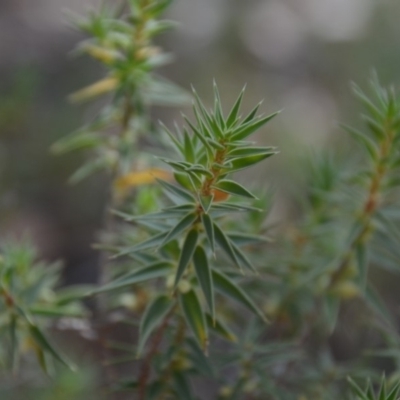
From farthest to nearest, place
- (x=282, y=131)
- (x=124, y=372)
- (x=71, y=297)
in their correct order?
(x=282, y=131)
(x=124, y=372)
(x=71, y=297)

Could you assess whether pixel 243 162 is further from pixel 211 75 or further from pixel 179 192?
pixel 211 75

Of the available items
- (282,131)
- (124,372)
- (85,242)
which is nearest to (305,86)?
(282,131)

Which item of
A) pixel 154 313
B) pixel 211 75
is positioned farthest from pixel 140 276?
pixel 211 75

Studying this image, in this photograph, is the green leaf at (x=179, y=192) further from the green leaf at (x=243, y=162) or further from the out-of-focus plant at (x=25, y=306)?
the out-of-focus plant at (x=25, y=306)

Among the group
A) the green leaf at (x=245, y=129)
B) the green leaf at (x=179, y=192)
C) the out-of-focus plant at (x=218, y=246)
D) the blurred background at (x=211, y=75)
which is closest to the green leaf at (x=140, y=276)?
the out-of-focus plant at (x=218, y=246)

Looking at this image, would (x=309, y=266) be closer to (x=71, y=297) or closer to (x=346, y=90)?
(x=71, y=297)

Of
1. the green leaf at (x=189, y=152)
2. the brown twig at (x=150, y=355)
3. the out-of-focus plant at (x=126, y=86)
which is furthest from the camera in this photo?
the out-of-focus plant at (x=126, y=86)

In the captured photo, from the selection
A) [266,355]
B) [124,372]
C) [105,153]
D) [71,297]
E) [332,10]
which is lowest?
[124,372]
